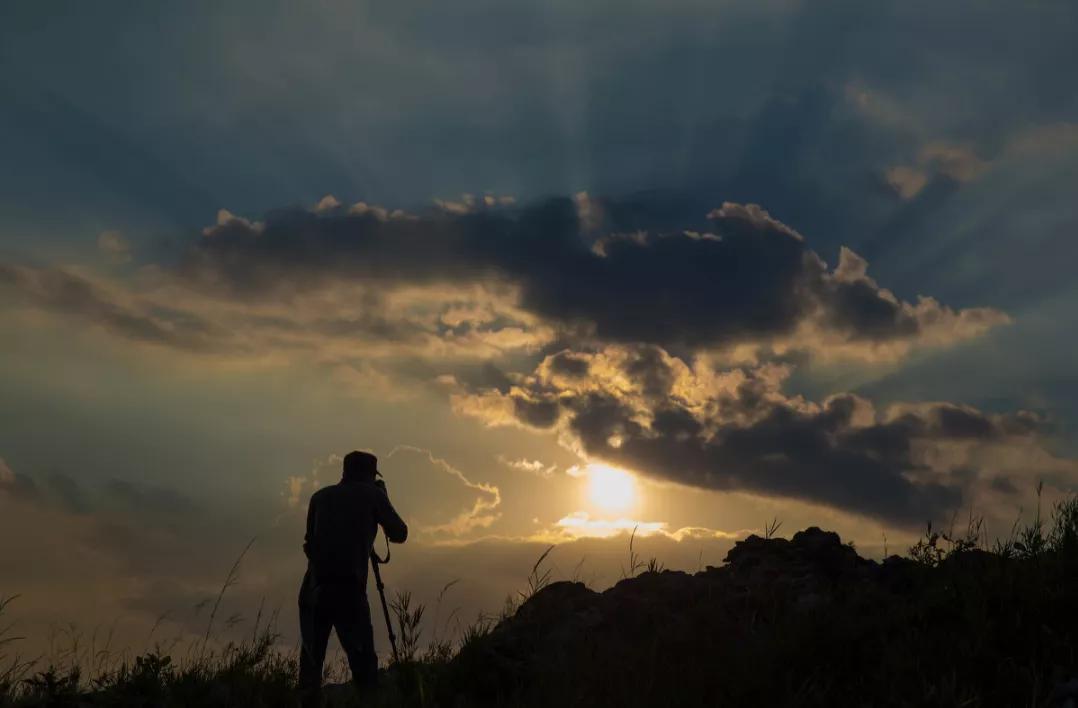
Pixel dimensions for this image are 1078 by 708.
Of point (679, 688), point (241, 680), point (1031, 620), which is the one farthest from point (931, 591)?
point (241, 680)

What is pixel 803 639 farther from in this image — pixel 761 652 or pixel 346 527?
pixel 346 527

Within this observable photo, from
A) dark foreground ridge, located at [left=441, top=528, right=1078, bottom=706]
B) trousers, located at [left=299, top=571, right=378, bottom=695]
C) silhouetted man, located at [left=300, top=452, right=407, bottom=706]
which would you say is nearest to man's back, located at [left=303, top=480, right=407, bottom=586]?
silhouetted man, located at [left=300, top=452, right=407, bottom=706]

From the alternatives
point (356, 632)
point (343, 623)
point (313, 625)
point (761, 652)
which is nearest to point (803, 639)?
point (761, 652)

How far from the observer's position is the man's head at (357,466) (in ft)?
36.8

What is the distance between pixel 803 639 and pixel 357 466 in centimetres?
561

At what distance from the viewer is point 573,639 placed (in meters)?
8.96

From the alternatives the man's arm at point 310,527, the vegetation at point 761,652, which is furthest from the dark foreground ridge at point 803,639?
the man's arm at point 310,527

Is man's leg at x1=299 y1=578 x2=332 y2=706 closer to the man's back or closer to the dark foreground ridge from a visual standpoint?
the man's back

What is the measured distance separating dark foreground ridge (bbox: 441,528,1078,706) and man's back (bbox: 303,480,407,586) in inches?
76.5

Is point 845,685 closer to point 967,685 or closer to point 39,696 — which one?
point 967,685

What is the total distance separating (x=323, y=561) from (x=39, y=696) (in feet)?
11.6

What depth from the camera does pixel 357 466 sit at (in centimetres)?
1126

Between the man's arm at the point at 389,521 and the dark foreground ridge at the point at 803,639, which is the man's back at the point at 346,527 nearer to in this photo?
the man's arm at the point at 389,521

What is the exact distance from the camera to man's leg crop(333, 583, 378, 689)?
1046 cm
